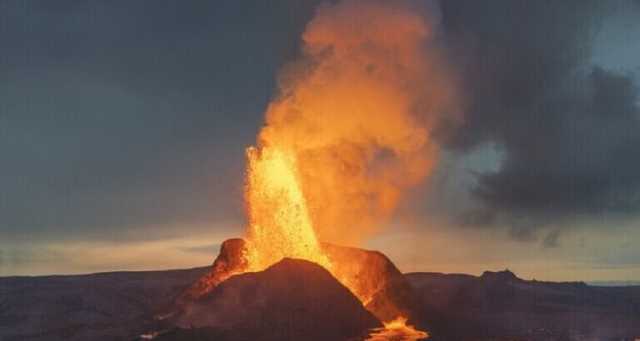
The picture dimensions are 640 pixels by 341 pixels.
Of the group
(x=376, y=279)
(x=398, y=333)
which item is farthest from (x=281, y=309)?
(x=376, y=279)

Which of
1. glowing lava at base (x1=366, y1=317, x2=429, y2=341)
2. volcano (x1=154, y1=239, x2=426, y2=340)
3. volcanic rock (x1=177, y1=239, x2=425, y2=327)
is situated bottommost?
glowing lava at base (x1=366, y1=317, x2=429, y2=341)

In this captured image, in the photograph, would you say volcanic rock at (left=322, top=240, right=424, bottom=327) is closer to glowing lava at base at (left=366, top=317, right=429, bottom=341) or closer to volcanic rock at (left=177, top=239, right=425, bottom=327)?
volcanic rock at (left=177, top=239, right=425, bottom=327)

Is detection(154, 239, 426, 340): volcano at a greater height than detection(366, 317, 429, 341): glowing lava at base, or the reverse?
detection(154, 239, 426, 340): volcano

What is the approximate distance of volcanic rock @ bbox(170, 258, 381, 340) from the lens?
289 ft

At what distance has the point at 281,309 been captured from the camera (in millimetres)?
91062

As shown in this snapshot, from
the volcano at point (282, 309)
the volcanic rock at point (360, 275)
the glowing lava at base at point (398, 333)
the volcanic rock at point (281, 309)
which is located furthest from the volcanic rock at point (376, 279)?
the volcanic rock at point (281, 309)

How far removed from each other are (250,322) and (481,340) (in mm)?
33483

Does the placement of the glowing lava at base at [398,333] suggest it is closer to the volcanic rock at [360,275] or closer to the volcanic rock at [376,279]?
the volcanic rock at [376,279]

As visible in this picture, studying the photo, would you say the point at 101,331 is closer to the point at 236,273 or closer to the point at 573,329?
the point at 236,273

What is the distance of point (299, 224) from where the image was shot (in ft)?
360

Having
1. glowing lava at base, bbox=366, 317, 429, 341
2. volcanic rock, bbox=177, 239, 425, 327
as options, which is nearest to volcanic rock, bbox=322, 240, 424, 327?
volcanic rock, bbox=177, 239, 425, 327

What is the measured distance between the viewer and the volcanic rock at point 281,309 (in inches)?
3462

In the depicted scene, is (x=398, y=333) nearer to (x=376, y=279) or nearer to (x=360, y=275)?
(x=376, y=279)

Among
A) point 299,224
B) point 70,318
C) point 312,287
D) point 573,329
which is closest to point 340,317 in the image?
point 312,287
